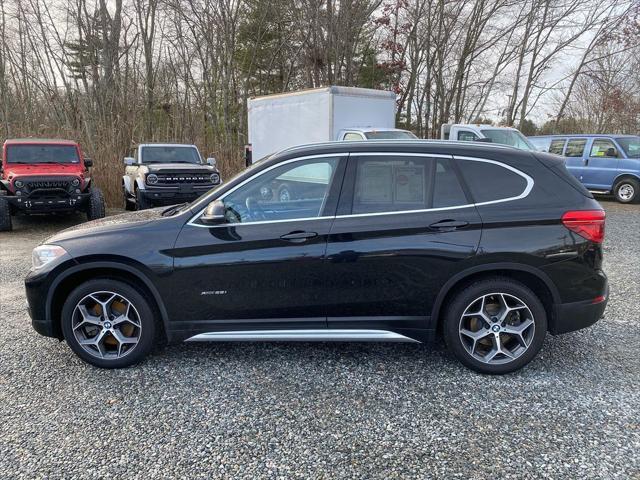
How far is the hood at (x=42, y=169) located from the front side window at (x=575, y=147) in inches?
550

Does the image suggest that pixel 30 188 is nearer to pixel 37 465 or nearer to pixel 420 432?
pixel 37 465

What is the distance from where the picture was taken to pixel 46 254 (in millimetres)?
3625

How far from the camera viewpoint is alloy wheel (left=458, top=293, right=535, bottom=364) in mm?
3494

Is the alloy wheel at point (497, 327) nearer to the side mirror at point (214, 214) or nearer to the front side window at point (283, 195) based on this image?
the front side window at point (283, 195)

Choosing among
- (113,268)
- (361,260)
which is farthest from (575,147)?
(113,268)

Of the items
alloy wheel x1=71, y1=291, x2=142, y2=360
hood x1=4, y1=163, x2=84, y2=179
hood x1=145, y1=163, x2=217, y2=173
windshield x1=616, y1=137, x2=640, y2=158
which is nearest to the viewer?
alloy wheel x1=71, y1=291, x2=142, y2=360

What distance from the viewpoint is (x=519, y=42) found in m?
23.9

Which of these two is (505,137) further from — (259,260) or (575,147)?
(259,260)

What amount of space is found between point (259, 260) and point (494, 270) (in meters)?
1.72

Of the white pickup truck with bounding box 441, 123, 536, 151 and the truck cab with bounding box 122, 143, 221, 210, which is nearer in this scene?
the truck cab with bounding box 122, 143, 221, 210

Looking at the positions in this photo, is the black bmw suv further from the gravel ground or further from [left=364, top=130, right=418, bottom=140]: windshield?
[left=364, top=130, right=418, bottom=140]: windshield

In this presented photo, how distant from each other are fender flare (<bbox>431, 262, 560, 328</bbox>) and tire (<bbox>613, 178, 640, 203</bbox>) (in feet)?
41.3

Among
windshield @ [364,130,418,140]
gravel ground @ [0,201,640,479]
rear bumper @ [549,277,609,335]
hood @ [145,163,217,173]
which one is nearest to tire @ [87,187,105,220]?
hood @ [145,163,217,173]

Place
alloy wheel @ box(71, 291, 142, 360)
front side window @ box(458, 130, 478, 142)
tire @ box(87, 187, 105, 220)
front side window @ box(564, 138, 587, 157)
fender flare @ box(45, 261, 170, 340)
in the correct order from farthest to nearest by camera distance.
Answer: front side window @ box(564, 138, 587, 157), front side window @ box(458, 130, 478, 142), tire @ box(87, 187, 105, 220), alloy wheel @ box(71, 291, 142, 360), fender flare @ box(45, 261, 170, 340)
